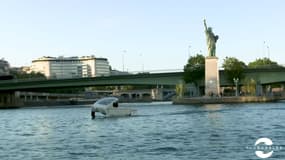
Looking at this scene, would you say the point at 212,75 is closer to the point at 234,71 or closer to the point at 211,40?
the point at 211,40

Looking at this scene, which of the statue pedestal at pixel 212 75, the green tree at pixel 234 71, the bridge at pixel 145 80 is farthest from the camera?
the green tree at pixel 234 71

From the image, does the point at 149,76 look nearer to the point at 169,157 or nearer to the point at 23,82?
the point at 23,82

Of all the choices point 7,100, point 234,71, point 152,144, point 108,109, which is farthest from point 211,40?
point 152,144

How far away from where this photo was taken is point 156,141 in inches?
1377

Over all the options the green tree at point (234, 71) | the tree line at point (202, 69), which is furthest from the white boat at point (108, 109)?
the green tree at point (234, 71)

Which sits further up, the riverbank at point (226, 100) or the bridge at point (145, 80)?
the bridge at point (145, 80)

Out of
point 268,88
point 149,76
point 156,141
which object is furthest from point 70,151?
point 268,88

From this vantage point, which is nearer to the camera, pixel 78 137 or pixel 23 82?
pixel 78 137

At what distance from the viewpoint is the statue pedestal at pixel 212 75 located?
112 m

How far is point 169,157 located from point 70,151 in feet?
21.6

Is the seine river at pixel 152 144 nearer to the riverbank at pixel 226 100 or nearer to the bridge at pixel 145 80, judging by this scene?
the riverbank at pixel 226 100

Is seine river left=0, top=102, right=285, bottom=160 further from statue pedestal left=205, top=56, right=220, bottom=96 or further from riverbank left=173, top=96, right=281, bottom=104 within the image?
statue pedestal left=205, top=56, right=220, bottom=96

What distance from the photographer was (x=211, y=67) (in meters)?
112

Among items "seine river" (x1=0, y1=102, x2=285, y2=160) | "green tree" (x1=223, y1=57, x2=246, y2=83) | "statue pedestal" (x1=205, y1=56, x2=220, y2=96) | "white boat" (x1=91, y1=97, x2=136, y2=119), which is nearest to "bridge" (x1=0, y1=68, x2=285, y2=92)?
"green tree" (x1=223, y1=57, x2=246, y2=83)
